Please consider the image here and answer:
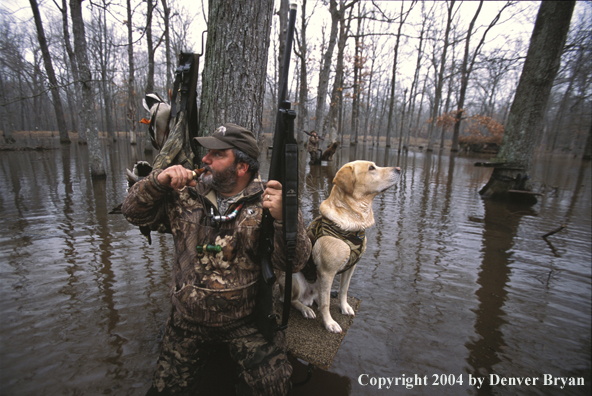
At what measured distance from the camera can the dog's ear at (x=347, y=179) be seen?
2663 mm

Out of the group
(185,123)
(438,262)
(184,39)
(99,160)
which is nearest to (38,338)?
(185,123)

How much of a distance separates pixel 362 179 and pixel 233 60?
1880 mm

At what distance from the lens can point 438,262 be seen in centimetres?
488

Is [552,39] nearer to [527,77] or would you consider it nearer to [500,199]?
[527,77]

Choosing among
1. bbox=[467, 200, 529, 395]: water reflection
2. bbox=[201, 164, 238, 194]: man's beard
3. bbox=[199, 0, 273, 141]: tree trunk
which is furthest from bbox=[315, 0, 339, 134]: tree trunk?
bbox=[201, 164, 238, 194]: man's beard

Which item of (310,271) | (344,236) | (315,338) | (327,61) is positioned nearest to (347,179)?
(344,236)

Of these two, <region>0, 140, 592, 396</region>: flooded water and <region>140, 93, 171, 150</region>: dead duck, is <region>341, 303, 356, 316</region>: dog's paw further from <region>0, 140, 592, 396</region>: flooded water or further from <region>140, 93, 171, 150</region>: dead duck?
<region>140, 93, 171, 150</region>: dead duck

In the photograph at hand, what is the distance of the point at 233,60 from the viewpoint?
2.96 meters

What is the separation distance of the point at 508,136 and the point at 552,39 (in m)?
2.90

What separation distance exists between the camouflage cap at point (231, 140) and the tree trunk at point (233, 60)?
37.7 inches

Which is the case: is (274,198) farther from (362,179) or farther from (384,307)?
(384,307)

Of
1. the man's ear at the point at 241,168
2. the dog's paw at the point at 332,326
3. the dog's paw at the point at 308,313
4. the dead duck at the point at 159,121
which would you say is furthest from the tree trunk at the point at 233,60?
the dog's paw at the point at 332,326

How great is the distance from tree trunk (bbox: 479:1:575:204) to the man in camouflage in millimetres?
9456

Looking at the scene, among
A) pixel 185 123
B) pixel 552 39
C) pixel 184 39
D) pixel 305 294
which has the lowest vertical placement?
pixel 305 294
